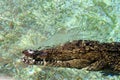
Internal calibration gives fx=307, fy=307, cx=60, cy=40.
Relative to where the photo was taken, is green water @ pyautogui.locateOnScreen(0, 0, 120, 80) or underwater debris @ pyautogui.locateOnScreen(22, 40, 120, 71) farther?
green water @ pyautogui.locateOnScreen(0, 0, 120, 80)

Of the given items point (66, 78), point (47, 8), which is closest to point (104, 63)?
point (66, 78)

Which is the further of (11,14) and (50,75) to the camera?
(11,14)

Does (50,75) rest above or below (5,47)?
below

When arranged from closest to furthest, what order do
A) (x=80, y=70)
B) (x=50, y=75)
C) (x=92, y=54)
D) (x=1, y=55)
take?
(x=92, y=54) → (x=80, y=70) → (x=50, y=75) → (x=1, y=55)

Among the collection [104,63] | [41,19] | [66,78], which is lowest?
[66,78]

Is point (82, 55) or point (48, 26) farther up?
point (48, 26)

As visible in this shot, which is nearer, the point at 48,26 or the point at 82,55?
the point at 82,55

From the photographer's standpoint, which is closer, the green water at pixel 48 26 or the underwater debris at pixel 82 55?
the underwater debris at pixel 82 55

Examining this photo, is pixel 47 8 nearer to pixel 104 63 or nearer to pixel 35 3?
pixel 35 3
